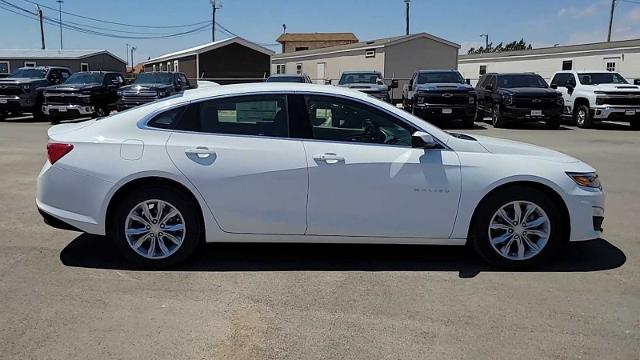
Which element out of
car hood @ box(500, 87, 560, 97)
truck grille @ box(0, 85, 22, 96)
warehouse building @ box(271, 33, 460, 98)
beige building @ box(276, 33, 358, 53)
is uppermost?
beige building @ box(276, 33, 358, 53)

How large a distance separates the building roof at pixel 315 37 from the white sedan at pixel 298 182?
71.2 metres

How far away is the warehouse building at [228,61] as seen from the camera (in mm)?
37938

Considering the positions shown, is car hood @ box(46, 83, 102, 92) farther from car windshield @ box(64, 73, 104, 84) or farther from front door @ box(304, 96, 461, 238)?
front door @ box(304, 96, 461, 238)

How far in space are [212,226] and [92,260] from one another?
3.91 feet

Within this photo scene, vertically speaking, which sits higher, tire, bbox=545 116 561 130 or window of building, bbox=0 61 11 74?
window of building, bbox=0 61 11 74

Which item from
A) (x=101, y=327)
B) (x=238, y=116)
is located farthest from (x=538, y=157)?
(x=101, y=327)

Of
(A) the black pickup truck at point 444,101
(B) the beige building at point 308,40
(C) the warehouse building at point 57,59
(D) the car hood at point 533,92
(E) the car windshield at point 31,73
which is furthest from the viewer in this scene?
(B) the beige building at point 308,40

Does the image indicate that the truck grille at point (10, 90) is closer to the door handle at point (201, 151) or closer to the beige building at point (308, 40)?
the door handle at point (201, 151)

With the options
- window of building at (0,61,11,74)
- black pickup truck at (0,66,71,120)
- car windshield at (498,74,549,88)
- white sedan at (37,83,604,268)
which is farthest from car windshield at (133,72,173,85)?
window of building at (0,61,11,74)

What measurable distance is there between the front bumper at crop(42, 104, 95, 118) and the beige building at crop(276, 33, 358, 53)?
55829mm

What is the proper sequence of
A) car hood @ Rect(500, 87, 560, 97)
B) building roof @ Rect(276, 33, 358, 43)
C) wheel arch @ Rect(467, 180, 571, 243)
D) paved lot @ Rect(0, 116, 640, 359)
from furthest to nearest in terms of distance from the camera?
building roof @ Rect(276, 33, 358, 43) < car hood @ Rect(500, 87, 560, 97) < wheel arch @ Rect(467, 180, 571, 243) < paved lot @ Rect(0, 116, 640, 359)

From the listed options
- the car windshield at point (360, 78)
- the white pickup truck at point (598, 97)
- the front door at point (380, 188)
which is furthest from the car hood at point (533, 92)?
the front door at point (380, 188)

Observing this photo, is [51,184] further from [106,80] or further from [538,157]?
[106,80]

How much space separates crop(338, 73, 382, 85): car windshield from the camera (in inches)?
834
